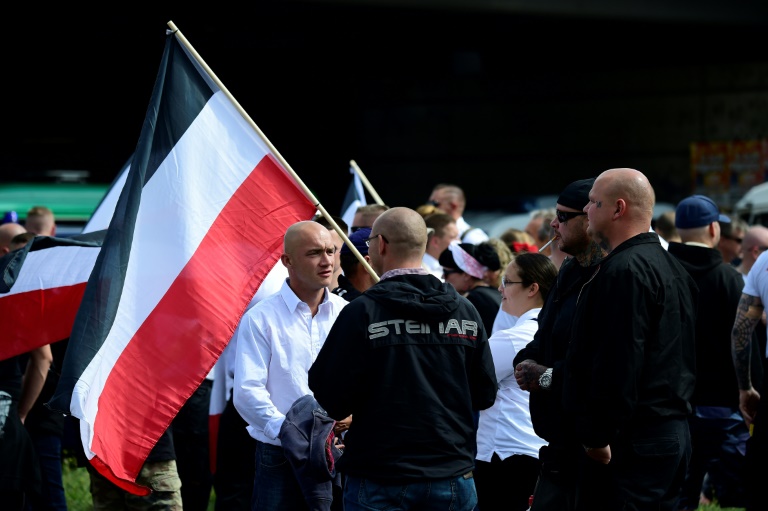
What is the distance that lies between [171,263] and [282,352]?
673mm

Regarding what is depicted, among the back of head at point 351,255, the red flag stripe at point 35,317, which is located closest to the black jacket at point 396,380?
the back of head at point 351,255

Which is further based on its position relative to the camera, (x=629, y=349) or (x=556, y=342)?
(x=556, y=342)

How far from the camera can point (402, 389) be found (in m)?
4.61

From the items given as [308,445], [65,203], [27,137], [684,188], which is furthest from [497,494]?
[27,137]

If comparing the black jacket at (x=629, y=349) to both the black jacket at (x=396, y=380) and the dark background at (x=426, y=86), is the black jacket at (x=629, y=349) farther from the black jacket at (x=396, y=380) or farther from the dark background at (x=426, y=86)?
the dark background at (x=426, y=86)

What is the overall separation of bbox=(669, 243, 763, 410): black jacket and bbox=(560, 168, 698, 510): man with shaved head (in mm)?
3629

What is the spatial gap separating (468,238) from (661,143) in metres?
14.7

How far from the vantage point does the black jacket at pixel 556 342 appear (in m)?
4.72

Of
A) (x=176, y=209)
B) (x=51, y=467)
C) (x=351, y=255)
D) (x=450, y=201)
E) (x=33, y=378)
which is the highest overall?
(x=176, y=209)

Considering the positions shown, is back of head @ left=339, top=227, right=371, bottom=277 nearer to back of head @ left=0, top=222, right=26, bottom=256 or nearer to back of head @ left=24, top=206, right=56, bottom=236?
back of head @ left=0, top=222, right=26, bottom=256

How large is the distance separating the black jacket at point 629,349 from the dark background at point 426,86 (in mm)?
15275

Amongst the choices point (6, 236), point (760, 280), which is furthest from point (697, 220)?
point (6, 236)

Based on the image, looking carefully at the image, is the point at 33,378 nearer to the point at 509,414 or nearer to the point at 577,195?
the point at 509,414

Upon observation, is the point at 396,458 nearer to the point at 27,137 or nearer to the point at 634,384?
the point at 634,384
